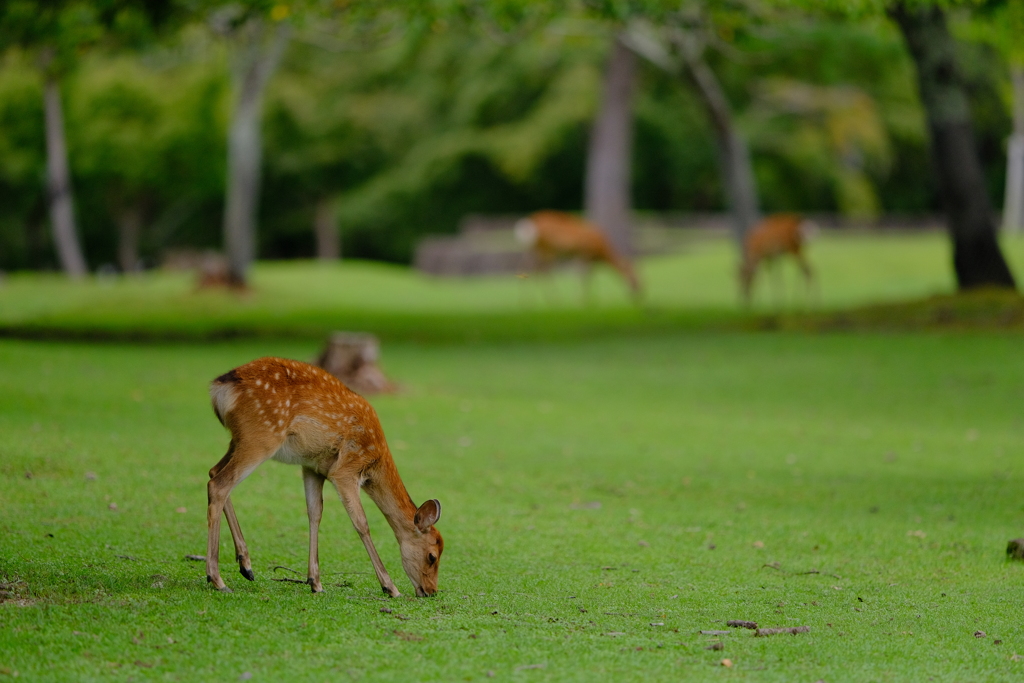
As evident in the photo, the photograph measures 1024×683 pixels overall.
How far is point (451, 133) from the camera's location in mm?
45844

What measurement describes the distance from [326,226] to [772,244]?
98.7 ft

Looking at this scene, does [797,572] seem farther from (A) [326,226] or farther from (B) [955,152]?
(A) [326,226]

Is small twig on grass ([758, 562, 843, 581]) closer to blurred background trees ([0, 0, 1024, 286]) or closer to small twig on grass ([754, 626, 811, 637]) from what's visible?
small twig on grass ([754, 626, 811, 637])

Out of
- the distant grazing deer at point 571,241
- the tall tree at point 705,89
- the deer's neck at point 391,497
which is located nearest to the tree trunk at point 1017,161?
the tall tree at point 705,89

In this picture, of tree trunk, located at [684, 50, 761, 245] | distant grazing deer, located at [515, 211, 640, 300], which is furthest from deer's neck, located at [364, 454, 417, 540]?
tree trunk, located at [684, 50, 761, 245]

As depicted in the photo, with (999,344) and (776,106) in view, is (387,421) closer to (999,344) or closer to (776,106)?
(999,344)

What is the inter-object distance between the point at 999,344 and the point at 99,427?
11.0 meters

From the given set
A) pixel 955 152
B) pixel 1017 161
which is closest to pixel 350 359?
pixel 955 152

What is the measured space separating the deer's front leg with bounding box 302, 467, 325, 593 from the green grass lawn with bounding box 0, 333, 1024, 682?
12 cm

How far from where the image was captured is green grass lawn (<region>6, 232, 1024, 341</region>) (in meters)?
19.6

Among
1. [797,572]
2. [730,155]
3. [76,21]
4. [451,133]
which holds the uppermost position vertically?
[451,133]

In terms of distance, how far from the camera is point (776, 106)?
3988 centimetres

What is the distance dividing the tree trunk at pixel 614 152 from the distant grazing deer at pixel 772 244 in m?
8.41

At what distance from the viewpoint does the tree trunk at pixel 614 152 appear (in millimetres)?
30094
